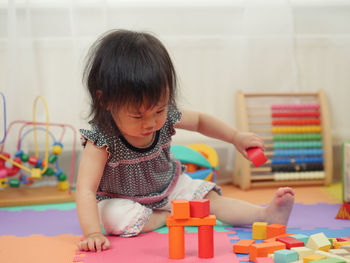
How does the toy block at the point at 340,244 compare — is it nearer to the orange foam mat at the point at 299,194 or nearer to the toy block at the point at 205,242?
the toy block at the point at 205,242

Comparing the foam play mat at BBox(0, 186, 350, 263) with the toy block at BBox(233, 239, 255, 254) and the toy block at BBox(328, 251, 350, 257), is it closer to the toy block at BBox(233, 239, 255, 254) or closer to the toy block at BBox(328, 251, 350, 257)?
the toy block at BBox(233, 239, 255, 254)

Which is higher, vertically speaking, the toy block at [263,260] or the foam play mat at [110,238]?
the toy block at [263,260]

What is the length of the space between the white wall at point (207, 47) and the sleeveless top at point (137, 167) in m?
0.61

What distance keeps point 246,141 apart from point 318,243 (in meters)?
0.35

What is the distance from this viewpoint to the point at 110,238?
1021 mm

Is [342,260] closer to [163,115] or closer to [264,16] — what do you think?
[163,115]

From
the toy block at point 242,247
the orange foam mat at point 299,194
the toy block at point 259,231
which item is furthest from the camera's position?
the orange foam mat at point 299,194

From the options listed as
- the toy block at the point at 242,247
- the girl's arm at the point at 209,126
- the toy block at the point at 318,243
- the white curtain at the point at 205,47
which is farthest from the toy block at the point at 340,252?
the white curtain at the point at 205,47

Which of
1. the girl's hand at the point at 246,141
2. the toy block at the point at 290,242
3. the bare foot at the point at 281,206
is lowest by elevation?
the toy block at the point at 290,242

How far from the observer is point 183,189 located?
1152mm

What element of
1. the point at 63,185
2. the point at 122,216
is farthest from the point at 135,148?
the point at 63,185

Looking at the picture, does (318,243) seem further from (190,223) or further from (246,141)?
(246,141)

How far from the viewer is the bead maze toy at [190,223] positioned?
2.65ft

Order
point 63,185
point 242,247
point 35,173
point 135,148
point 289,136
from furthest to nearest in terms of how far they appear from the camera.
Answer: point 289,136, point 63,185, point 35,173, point 135,148, point 242,247
